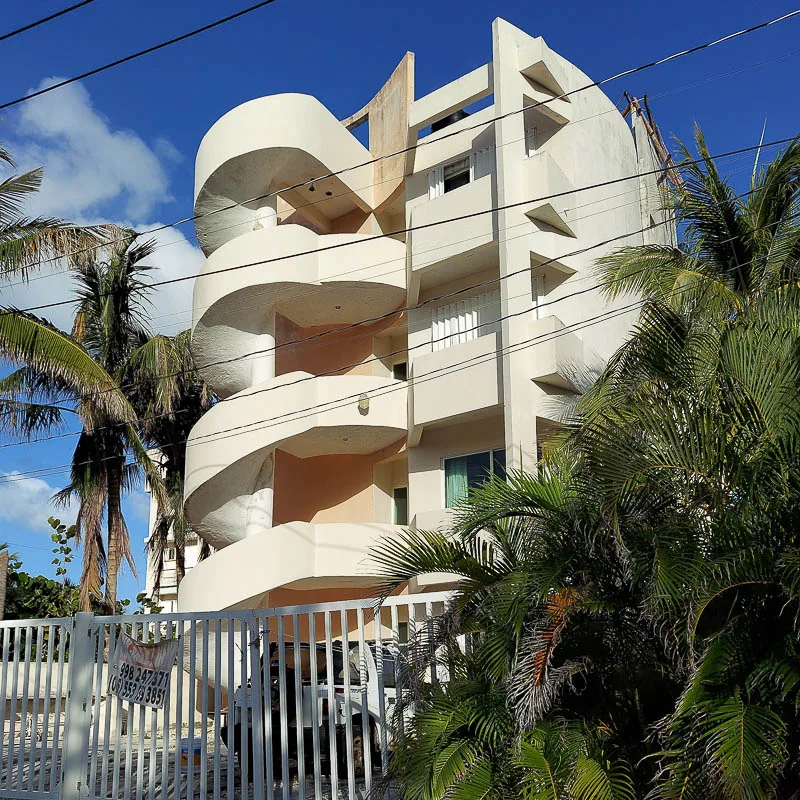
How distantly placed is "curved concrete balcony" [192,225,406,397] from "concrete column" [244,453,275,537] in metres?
2.06

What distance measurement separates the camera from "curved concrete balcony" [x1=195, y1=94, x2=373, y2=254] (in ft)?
71.5

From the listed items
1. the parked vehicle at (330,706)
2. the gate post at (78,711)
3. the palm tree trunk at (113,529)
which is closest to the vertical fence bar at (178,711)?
the parked vehicle at (330,706)

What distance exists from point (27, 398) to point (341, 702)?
49.6 feet

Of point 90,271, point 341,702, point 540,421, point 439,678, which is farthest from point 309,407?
point 439,678

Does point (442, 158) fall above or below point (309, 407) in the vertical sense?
above

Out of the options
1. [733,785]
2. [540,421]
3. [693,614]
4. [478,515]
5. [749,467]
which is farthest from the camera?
[540,421]

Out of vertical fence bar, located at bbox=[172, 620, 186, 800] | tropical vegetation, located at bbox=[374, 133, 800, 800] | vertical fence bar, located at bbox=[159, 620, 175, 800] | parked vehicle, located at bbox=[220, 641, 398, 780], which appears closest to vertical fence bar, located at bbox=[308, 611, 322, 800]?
parked vehicle, located at bbox=[220, 641, 398, 780]

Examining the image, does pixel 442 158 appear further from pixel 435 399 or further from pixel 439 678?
pixel 439 678

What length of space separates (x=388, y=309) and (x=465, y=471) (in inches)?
185

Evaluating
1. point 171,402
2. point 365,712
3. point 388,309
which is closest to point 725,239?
point 388,309

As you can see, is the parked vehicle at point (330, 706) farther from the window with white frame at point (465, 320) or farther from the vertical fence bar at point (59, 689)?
the window with white frame at point (465, 320)

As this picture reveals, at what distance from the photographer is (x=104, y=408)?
2028 centimetres

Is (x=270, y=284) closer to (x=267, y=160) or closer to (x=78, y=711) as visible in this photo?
(x=267, y=160)

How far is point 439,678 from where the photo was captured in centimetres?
723
